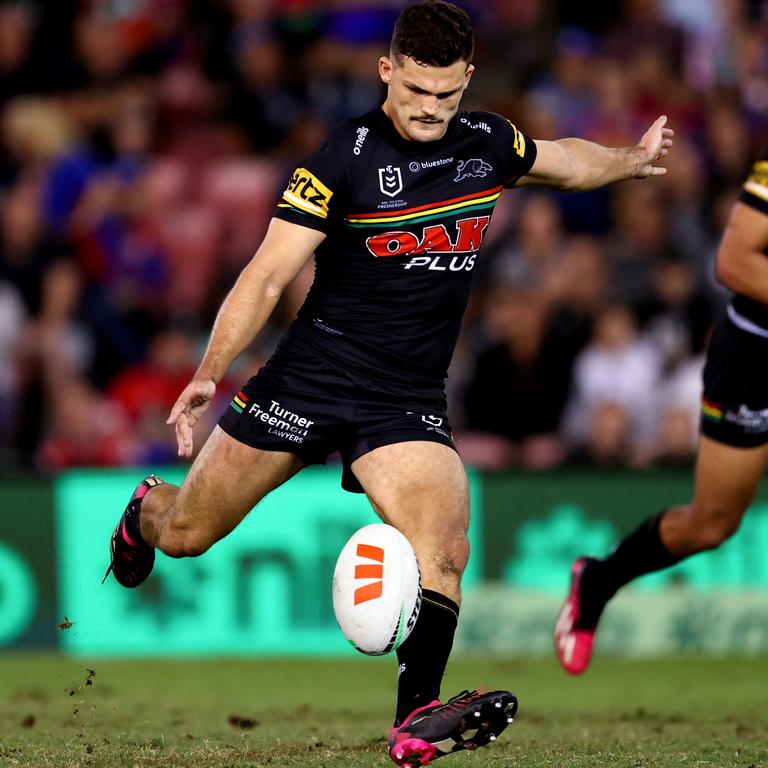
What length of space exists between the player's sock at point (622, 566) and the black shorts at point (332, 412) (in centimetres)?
189

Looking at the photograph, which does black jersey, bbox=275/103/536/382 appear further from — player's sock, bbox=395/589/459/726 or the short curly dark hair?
player's sock, bbox=395/589/459/726

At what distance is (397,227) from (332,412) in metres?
0.86

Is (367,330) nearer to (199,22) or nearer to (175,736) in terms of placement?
(175,736)

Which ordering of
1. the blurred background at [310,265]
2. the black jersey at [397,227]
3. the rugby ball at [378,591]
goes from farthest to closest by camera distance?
the blurred background at [310,265] → the black jersey at [397,227] → the rugby ball at [378,591]

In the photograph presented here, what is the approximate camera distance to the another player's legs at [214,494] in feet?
23.6

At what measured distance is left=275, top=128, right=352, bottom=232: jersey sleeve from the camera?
267 inches

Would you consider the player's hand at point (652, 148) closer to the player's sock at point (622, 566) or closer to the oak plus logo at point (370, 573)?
the player's sock at point (622, 566)

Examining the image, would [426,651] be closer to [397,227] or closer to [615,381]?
[397,227]

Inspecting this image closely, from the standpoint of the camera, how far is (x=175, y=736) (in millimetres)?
Result: 7938

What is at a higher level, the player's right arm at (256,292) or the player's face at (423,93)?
the player's face at (423,93)

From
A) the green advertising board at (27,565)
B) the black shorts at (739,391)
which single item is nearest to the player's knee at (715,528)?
the black shorts at (739,391)

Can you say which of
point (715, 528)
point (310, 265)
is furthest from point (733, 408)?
point (310, 265)

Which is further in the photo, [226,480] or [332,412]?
[226,480]

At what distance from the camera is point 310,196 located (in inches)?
267
